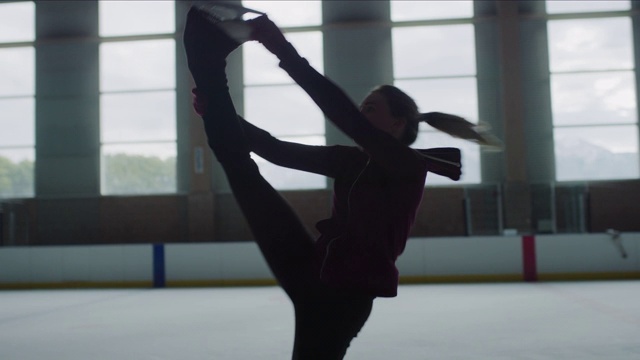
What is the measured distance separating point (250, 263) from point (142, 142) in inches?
174

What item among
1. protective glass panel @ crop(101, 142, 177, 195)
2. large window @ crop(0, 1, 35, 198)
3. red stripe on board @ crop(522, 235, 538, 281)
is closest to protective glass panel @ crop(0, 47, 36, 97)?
large window @ crop(0, 1, 35, 198)

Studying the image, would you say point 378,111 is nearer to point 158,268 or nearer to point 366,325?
point 366,325

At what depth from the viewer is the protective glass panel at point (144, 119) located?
1475 centimetres

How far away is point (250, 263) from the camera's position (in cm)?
1193

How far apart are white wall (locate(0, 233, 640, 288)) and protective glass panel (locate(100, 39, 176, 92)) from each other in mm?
4180

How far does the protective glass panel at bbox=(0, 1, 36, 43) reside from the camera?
1546 centimetres

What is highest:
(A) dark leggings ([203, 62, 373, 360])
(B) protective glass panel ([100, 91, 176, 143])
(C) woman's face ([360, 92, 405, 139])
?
(B) protective glass panel ([100, 91, 176, 143])

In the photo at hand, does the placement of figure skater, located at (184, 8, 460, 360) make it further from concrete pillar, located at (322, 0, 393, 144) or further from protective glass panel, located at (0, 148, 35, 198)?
protective glass panel, located at (0, 148, 35, 198)

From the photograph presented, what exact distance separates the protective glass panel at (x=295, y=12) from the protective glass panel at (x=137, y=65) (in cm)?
220

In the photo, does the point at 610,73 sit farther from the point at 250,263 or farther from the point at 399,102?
the point at 399,102

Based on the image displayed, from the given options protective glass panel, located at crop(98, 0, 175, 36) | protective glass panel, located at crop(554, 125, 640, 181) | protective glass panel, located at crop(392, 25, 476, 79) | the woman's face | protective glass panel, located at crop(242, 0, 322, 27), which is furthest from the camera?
protective glass panel, located at crop(98, 0, 175, 36)

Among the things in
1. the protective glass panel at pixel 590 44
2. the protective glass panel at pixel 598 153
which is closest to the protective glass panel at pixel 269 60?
the protective glass panel at pixel 590 44

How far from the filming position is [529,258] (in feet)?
38.4

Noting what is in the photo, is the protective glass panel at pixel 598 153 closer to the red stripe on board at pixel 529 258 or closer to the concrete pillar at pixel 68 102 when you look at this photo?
the red stripe on board at pixel 529 258
